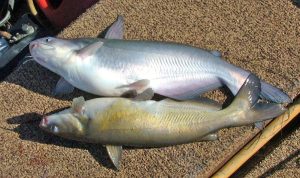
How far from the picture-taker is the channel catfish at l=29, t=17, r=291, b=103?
262 centimetres

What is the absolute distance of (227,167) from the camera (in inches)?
108

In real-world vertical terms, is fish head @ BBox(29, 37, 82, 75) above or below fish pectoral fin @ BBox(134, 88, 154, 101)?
above

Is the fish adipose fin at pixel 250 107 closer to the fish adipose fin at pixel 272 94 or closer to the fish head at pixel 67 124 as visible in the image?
the fish adipose fin at pixel 272 94

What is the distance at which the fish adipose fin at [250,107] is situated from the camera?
251 cm

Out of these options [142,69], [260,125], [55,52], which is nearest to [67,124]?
[55,52]

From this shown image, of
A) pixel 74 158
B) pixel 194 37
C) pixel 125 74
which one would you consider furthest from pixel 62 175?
pixel 194 37

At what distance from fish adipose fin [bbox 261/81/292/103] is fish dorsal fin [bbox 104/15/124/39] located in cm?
99

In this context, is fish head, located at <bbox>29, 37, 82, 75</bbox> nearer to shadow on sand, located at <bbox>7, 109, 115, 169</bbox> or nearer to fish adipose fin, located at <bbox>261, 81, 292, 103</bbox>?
shadow on sand, located at <bbox>7, 109, 115, 169</bbox>

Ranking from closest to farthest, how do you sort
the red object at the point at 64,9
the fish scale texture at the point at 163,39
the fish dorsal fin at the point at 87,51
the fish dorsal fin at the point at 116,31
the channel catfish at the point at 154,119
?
the channel catfish at the point at 154,119, the fish dorsal fin at the point at 87,51, the fish scale texture at the point at 163,39, the fish dorsal fin at the point at 116,31, the red object at the point at 64,9

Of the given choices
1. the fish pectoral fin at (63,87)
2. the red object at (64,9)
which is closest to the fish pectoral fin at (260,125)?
the fish pectoral fin at (63,87)

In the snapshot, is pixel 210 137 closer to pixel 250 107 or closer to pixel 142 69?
pixel 250 107

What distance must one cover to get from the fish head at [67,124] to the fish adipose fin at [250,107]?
0.87 meters

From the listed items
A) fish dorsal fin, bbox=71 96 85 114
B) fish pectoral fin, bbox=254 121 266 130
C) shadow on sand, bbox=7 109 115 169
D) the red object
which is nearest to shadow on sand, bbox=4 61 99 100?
shadow on sand, bbox=7 109 115 169

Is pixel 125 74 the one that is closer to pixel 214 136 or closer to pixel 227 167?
pixel 214 136
